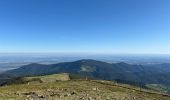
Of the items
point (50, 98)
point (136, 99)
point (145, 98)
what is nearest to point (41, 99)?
point (50, 98)

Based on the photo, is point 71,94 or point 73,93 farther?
point 73,93

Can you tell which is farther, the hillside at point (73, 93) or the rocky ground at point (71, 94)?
the hillside at point (73, 93)

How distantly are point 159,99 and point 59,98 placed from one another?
12.9 meters

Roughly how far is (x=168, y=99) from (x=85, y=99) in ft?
39.3

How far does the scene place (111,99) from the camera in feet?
73.9

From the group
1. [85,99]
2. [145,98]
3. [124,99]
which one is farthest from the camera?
[145,98]

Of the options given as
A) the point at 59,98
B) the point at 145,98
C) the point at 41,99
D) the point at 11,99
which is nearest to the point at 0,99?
the point at 11,99

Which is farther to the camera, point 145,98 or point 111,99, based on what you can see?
point 145,98

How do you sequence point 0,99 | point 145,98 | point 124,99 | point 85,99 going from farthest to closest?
point 145,98, point 124,99, point 85,99, point 0,99

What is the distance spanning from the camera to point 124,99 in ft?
76.8

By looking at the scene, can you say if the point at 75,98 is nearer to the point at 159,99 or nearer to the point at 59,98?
the point at 59,98

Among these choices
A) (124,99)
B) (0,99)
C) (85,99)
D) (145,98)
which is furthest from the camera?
(145,98)

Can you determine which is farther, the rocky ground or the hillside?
the hillside

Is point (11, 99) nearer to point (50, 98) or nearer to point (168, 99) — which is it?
point (50, 98)
